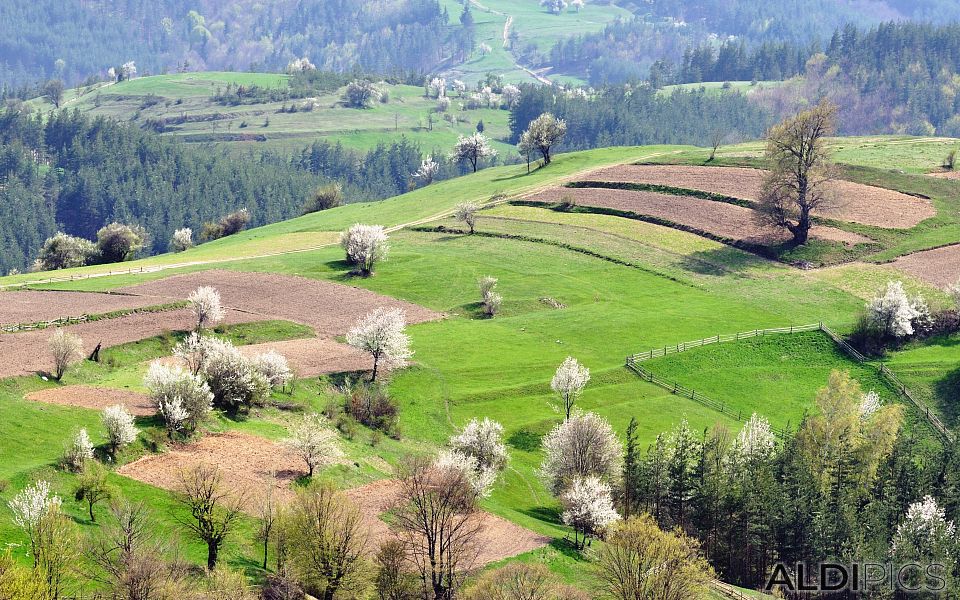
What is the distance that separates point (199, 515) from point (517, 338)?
5326 cm

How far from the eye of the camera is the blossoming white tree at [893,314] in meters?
102

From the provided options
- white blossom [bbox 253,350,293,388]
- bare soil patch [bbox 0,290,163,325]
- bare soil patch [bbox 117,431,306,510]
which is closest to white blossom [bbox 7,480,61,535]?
bare soil patch [bbox 117,431,306,510]

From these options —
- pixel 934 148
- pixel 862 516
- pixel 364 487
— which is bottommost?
pixel 862 516

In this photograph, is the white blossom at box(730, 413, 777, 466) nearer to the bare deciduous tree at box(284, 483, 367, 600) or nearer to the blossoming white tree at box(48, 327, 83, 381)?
the bare deciduous tree at box(284, 483, 367, 600)

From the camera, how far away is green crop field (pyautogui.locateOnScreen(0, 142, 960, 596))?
6906cm

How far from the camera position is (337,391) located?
283 feet

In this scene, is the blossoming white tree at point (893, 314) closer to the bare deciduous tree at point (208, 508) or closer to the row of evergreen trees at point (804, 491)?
the row of evergreen trees at point (804, 491)

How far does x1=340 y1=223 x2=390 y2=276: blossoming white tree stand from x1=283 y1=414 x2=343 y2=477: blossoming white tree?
185 feet

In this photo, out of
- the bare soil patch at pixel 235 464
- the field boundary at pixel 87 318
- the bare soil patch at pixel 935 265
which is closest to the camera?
the bare soil patch at pixel 235 464

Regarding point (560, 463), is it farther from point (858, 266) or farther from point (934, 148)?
point (934, 148)

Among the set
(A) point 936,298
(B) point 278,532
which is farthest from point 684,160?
(B) point 278,532

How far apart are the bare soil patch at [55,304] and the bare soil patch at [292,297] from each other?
476 centimetres

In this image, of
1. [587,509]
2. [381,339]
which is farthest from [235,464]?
[381,339]

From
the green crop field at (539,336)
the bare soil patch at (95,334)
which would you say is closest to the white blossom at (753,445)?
the green crop field at (539,336)
